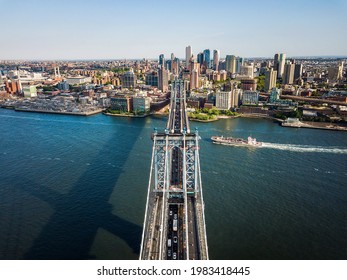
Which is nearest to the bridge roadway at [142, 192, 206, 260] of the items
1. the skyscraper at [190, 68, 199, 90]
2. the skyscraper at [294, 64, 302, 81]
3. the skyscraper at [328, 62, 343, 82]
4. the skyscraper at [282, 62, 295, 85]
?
the skyscraper at [190, 68, 199, 90]

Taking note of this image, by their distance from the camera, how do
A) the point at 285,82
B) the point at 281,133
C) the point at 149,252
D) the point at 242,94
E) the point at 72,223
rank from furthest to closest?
the point at 285,82
the point at 242,94
the point at 281,133
the point at 72,223
the point at 149,252

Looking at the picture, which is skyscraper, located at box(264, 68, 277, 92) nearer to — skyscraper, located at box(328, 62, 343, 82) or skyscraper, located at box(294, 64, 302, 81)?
skyscraper, located at box(294, 64, 302, 81)

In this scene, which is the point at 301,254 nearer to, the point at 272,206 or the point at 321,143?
the point at 272,206

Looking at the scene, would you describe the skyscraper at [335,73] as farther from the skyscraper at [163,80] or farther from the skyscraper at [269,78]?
the skyscraper at [163,80]

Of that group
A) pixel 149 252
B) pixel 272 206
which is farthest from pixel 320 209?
pixel 149 252

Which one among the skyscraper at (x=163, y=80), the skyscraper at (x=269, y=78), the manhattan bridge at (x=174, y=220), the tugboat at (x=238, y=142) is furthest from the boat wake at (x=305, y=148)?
the skyscraper at (x=163, y=80)

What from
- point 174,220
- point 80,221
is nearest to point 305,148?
point 174,220

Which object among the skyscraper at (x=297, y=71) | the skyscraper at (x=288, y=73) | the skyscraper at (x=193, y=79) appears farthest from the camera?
the skyscraper at (x=297, y=71)
